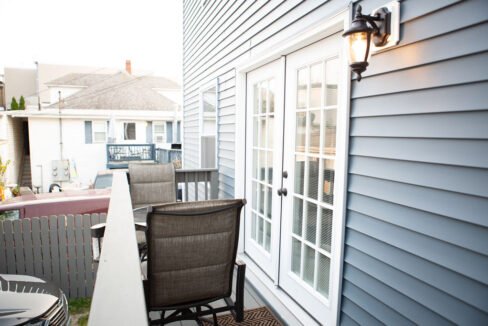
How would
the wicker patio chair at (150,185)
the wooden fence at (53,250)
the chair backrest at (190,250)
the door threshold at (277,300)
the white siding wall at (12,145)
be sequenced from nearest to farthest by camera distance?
the chair backrest at (190,250) < the door threshold at (277,300) < the wicker patio chair at (150,185) < the wooden fence at (53,250) < the white siding wall at (12,145)

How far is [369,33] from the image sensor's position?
157cm

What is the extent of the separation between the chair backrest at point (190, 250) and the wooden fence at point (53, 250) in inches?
127

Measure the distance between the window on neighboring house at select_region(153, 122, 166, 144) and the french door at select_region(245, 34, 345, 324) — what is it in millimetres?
13066

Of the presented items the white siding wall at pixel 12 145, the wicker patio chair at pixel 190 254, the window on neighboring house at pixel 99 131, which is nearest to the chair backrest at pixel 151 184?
the wicker patio chair at pixel 190 254

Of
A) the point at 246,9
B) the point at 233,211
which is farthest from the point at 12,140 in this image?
the point at 233,211

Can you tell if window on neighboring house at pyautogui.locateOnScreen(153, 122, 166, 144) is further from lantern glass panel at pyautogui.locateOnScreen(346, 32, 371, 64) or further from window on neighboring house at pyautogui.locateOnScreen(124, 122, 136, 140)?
lantern glass panel at pyautogui.locateOnScreen(346, 32, 371, 64)

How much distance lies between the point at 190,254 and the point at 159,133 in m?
14.8

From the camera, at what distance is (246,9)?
11.8ft

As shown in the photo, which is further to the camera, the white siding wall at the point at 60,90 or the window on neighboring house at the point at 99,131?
the white siding wall at the point at 60,90

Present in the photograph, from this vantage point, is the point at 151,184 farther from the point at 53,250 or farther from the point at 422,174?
the point at 422,174

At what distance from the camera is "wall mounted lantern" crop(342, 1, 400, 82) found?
1.57 meters

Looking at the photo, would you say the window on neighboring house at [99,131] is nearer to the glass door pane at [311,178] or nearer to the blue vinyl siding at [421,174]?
the glass door pane at [311,178]

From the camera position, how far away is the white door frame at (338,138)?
75.9 inches

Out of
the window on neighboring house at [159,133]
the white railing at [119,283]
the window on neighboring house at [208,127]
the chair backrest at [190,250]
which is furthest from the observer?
the window on neighboring house at [159,133]
